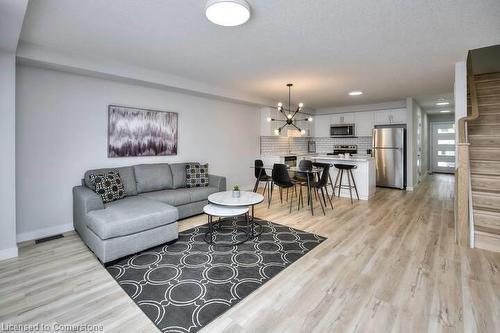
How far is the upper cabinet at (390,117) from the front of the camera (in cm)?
668

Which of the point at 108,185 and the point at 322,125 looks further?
the point at 322,125

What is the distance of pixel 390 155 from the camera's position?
664 centimetres

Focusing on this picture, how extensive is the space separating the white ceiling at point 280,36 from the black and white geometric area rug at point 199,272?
244cm

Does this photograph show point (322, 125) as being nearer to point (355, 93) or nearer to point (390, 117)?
point (390, 117)

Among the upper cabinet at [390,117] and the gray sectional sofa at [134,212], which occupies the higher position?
the upper cabinet at [390,117]

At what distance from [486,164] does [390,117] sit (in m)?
3.51

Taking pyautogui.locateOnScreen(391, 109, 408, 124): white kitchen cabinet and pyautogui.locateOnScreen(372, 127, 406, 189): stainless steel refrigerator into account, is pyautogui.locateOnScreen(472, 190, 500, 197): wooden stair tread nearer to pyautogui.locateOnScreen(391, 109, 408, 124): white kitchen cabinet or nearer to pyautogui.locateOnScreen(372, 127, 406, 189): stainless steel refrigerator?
pyautogui.locateOnScreen(372, 127, 406, 189): stainless steel refrigerator

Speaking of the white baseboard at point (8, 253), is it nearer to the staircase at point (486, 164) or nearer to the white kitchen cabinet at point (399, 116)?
the staircase at point (486, 164)

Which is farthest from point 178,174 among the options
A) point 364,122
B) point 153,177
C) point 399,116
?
point 399,116

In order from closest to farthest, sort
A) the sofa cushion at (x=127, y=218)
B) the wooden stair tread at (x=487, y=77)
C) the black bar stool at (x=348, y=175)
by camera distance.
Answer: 1. the sofa cushion at (x=127, y=218)
2. the wooden stair tread at (x=487, y=77)
3. the black bar stool at (x=348, y=175)

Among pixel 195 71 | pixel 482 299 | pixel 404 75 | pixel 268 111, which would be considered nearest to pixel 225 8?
pixel 195 71

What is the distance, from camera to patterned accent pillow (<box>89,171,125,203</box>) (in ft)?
10.9

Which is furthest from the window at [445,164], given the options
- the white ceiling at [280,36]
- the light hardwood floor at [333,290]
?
the light hardwood floor at [333,290]

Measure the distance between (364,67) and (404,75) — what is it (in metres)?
0.99
